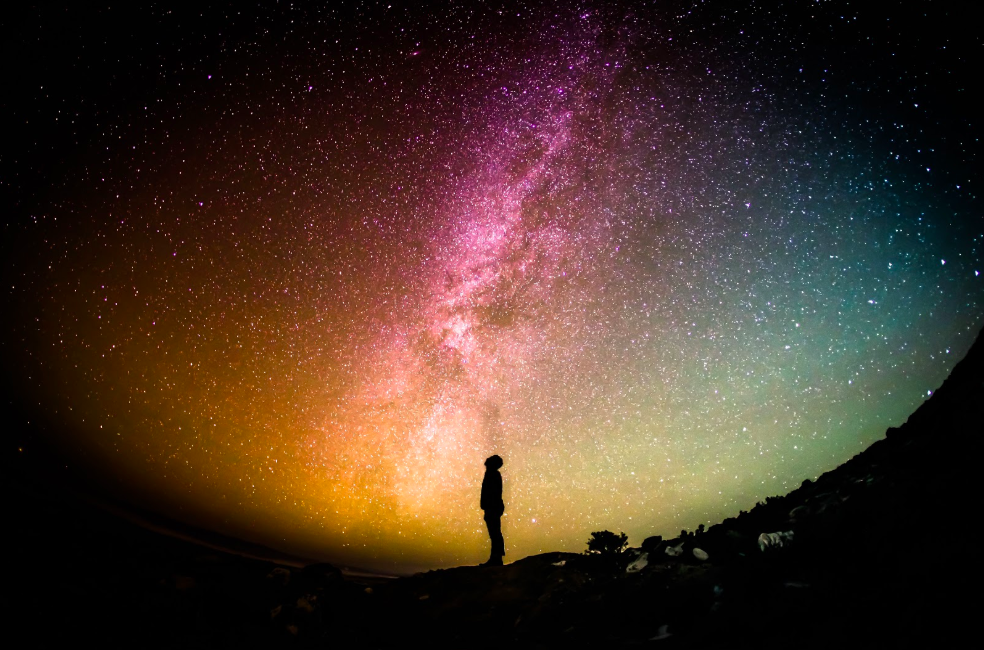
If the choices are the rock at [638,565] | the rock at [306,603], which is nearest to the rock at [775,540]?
the rock at [638,565]

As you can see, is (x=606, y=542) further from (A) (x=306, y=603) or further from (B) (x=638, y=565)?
(A) (x=306, y=603)

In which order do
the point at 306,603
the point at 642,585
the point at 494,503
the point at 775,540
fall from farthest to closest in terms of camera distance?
the point at 494,503 → the point at 306,603 → the point at 642,585 → the point at 775,540

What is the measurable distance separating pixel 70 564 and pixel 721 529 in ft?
23.7

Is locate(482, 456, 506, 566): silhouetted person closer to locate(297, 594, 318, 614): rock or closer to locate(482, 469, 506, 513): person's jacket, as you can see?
locate(482, 469, 506, 513): person's jacket

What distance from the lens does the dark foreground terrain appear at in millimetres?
2275

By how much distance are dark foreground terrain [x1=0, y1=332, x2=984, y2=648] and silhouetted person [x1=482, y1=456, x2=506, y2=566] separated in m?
1.20

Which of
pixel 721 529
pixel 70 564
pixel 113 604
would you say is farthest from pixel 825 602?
pixel 70 564

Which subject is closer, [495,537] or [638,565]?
[638,565]

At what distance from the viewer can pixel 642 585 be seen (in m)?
3.57

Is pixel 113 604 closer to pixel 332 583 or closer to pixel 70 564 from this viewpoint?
pixel 70 564

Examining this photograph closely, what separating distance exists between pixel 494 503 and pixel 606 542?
2.14 metres

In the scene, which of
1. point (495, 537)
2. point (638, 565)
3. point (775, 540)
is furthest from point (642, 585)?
point (495, 537)

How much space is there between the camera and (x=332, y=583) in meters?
5.37

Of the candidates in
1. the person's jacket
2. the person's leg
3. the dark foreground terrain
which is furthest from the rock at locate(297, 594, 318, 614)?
the person's jacket
